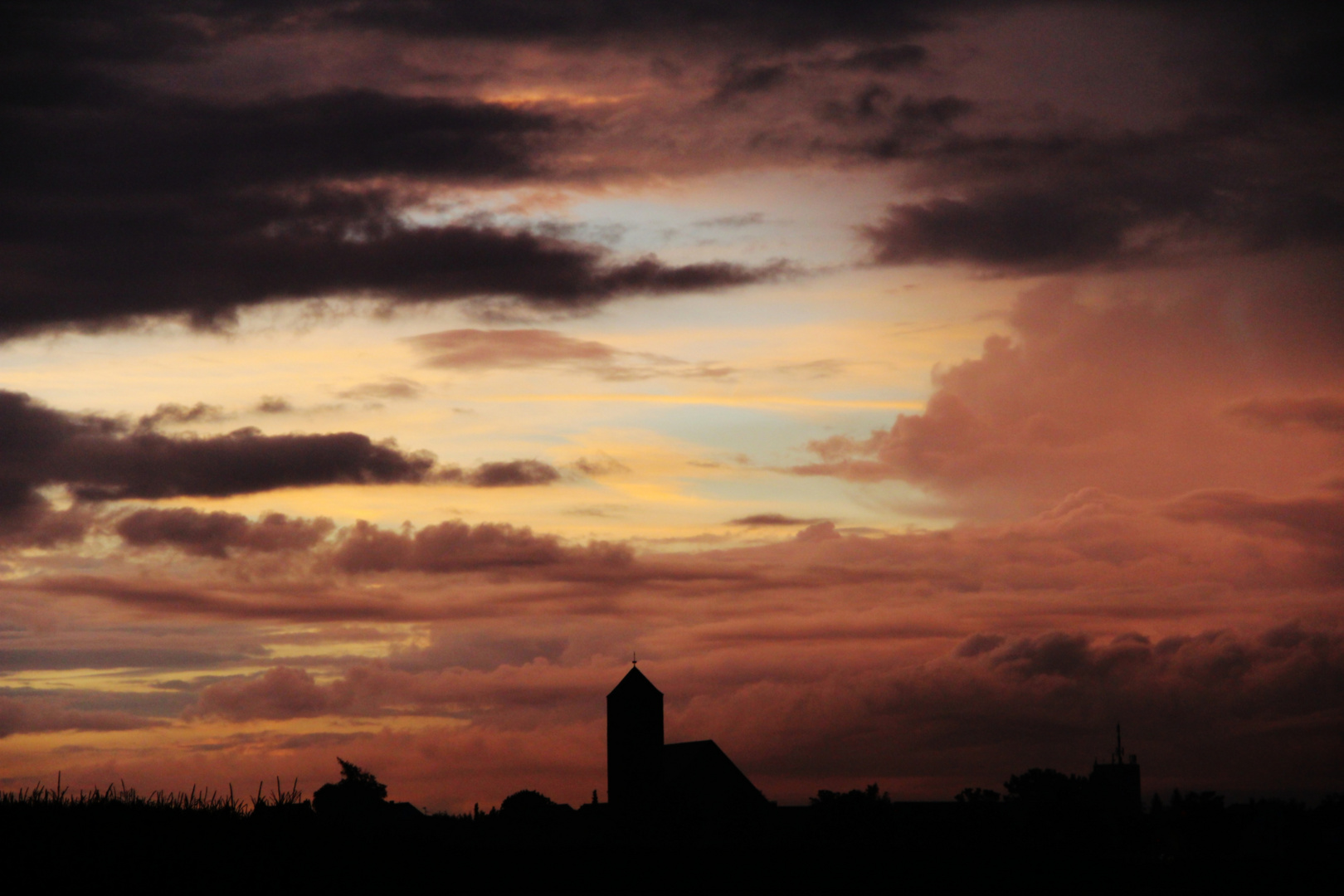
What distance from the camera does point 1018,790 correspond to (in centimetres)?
12206

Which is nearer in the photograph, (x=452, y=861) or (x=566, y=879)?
(x=452, y=861)

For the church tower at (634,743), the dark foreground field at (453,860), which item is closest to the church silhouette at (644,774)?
the church tower at (634,743)

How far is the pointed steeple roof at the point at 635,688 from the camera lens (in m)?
104

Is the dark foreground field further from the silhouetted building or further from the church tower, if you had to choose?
the silhouetted building

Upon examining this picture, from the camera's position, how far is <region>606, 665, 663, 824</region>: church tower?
101 metres

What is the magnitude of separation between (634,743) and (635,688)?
14.2 ft

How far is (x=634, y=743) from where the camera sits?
10281 cm

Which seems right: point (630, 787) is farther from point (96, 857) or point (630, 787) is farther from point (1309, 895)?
point (96, 857)

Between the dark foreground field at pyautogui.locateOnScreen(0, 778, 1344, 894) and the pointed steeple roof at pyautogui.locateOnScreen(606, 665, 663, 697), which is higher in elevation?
the pointed steeple roof at pyautogui.locateOnScreen(606, 665, 663, 697)

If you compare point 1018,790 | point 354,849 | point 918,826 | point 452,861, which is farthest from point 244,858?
point 1018,790

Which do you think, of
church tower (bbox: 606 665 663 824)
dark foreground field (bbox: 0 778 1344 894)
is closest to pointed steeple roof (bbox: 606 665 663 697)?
church tower (bbox: 606 665 663 824)

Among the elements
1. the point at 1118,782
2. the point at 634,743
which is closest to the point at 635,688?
the point at 634,743

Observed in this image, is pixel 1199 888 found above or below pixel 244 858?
below

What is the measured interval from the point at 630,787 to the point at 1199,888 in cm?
6832
